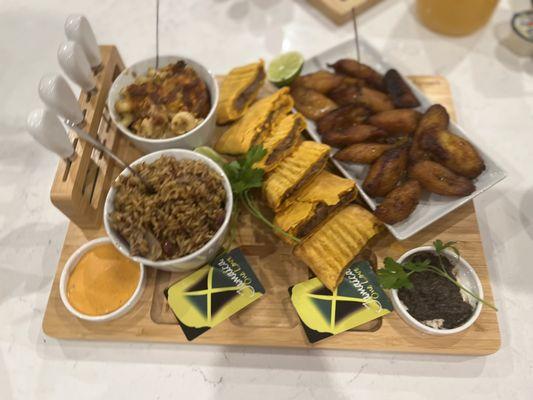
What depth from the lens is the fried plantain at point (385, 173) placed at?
160cm

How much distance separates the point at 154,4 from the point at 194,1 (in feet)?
0.84

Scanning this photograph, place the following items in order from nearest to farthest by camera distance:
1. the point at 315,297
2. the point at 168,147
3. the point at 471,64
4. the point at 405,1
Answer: the point at 315,297 → the point at 168,147 → the point at 471,64 → the point at 405,1

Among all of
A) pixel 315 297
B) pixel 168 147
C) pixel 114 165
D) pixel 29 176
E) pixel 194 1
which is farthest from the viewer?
pixel 194 1

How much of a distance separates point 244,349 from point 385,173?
0.82m

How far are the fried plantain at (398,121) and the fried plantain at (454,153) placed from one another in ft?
0.33

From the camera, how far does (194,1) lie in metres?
2.72

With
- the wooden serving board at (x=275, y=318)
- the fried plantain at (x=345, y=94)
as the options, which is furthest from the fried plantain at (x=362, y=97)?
the wooden serving board at (x=275, y=318)

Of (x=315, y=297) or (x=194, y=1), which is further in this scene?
(x=194, y=1)

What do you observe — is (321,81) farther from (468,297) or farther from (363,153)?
(468,297)

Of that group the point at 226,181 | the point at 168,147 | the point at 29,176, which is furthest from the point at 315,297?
the point at 29,176

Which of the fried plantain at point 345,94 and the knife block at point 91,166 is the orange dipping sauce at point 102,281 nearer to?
the knife block at point 91,166

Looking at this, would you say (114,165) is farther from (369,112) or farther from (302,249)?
(369,112)

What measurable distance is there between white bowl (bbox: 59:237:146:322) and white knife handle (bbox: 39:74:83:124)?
48 centimetres

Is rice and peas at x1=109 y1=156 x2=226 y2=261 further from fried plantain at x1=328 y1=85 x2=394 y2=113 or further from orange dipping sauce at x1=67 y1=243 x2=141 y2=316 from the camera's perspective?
fried plantain at x1=328 y1=85 x2=394 y2=113
